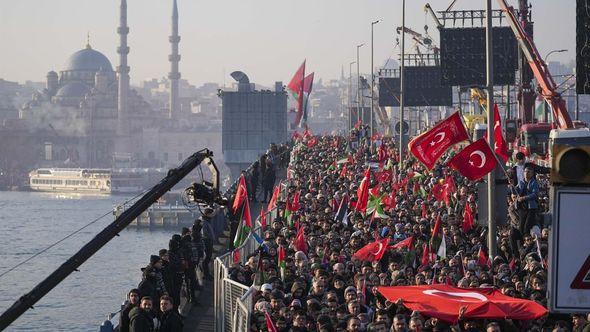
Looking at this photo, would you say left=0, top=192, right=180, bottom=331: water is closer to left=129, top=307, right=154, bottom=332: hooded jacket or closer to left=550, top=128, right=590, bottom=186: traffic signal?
left=129, top=307, right=154, bottom=332: hooded jacket

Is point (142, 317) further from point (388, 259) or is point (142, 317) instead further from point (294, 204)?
point (294, 204)

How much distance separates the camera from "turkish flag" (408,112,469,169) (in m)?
16.8

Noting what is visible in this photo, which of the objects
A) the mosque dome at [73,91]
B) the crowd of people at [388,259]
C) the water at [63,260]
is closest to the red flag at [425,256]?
the crowd of people at [388,259]

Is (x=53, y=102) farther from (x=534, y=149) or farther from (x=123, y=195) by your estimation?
(x=534, y=149)

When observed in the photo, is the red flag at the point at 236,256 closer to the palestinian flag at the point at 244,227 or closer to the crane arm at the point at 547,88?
the palestinian flag at the point at 244,227

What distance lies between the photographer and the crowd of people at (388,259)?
11.3 m

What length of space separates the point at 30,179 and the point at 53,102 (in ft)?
102

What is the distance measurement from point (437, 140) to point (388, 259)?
1659 millimetres

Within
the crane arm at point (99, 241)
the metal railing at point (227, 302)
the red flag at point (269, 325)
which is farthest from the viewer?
the metal railing at point (227, 302)

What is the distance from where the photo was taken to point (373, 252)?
1582 centimetres

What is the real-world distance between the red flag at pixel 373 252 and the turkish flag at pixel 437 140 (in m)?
1.43

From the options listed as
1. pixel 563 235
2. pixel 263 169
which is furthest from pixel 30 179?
pixel 563 235

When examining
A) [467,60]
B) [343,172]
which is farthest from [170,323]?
[467,60]

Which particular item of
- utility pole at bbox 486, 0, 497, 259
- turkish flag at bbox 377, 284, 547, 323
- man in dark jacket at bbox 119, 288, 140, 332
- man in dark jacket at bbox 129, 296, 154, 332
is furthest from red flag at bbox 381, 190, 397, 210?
man in dark jacket at bbox 129, 296, 154, 332
